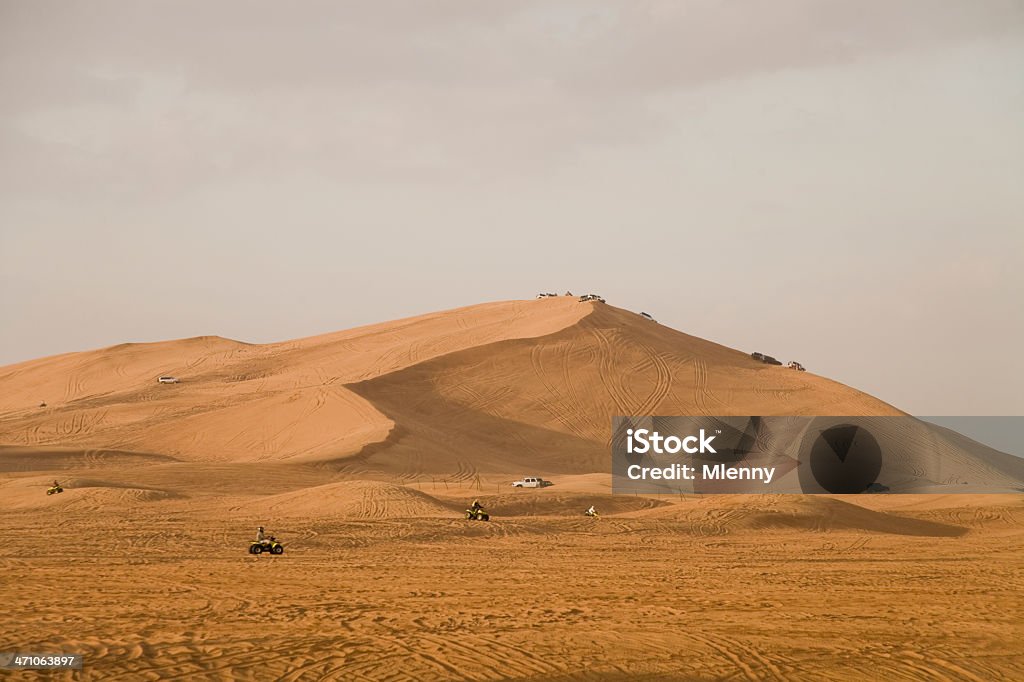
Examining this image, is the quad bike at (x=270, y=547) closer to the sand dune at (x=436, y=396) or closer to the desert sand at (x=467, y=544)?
the desert sand at (x=467, y=544)

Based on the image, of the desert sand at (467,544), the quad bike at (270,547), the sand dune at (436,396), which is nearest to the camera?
the desert sand at (467,544)

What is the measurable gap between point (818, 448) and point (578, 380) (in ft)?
54.3

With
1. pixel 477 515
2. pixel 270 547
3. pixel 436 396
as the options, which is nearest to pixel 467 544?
pixel 477 515

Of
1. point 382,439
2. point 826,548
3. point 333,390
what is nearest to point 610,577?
point 826,548

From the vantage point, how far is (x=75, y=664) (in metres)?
11.9

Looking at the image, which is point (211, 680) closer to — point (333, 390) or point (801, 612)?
point (801, 612)

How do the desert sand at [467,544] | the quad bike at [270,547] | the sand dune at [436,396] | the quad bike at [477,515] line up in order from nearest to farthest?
the desert sand at [467,544] < the quad bike at [270,547] < the quad bike at [477,515] < the sand dune at [436,396]

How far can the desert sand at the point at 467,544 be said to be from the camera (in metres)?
13.5

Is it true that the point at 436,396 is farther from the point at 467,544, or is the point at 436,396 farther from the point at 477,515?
the point at 467,544

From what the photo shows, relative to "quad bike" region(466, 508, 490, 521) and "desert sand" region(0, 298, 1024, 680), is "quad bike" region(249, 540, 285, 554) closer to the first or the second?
"desert sand" region(0, 298, 1024, 680)

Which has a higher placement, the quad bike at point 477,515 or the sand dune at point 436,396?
the sand dune at point 436,396

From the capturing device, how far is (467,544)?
25.3 metres

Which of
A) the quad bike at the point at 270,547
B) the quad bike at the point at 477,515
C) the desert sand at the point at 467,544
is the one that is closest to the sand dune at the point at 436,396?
the desert sand at the point at 467,544

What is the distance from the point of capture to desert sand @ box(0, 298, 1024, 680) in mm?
13523
